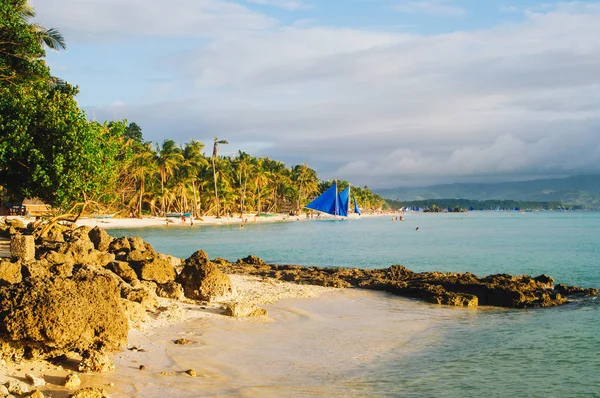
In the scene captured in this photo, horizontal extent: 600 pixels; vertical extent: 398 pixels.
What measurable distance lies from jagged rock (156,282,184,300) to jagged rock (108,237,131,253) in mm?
5998

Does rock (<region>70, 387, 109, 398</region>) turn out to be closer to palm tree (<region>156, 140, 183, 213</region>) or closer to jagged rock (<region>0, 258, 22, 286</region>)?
jagged rock (<region>0, 258, 22, 286</region>)

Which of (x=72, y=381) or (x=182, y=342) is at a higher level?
(x=72, y=381)

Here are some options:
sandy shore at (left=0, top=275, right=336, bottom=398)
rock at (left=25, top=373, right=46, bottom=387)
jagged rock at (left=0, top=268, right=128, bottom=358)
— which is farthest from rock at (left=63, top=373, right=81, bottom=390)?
jagged rock at (left=0, top=268, right=128, bottom=358)

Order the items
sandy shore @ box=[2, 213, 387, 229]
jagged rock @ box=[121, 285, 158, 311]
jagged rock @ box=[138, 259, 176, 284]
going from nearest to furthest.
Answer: jagged rock @ box=[121, 285, 158, 311] → jagged rock @ box=[138, 259, 176, 284] → sandy shore @ box=[2, 213, 387, 229]

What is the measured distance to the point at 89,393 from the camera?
7.43 meters

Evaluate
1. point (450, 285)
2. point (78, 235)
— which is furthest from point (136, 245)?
point (450, 285)

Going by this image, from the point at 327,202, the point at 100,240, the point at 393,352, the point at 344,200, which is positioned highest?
the point at 344,200

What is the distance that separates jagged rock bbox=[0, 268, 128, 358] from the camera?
28.4 ft

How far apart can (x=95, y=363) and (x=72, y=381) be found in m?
0.73

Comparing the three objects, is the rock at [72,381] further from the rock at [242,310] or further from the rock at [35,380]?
the rock at [242,310]

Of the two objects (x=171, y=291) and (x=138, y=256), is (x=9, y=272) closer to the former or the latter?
(x=171, y=291)

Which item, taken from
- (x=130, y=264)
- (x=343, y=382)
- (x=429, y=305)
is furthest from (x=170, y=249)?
(x=343, y=382)

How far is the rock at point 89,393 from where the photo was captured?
7.35m

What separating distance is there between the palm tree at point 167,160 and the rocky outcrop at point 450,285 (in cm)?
5986
